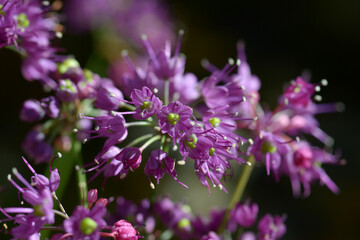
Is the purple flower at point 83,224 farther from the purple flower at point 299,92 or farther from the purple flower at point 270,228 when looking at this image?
the purple flower at point 299,92

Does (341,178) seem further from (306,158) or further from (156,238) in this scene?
(156,238)

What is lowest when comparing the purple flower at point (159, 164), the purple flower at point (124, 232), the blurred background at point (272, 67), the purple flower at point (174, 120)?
the blurred background at point (272, 67)

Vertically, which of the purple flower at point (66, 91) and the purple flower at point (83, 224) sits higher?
the purple flower at point (66, 91)

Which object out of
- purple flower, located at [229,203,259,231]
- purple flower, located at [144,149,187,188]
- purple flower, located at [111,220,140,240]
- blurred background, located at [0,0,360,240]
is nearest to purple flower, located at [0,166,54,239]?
purple flower, located at [111,220,140,240]

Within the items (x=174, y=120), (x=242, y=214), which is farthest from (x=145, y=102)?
(x=242, y=214)

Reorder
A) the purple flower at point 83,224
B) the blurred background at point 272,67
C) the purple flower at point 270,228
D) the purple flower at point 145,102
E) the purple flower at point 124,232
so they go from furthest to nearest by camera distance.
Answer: the blurred background at point 272,67 → the purple flower at point 270,228 → the purple flower at point 145,102 → the purple flower at point 124,232 → the purple flower at point 83,224

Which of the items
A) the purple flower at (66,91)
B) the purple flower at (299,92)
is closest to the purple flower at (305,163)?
the purple flower at (299,92)

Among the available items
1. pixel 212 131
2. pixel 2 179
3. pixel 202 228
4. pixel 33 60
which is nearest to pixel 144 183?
pixel 2 179
